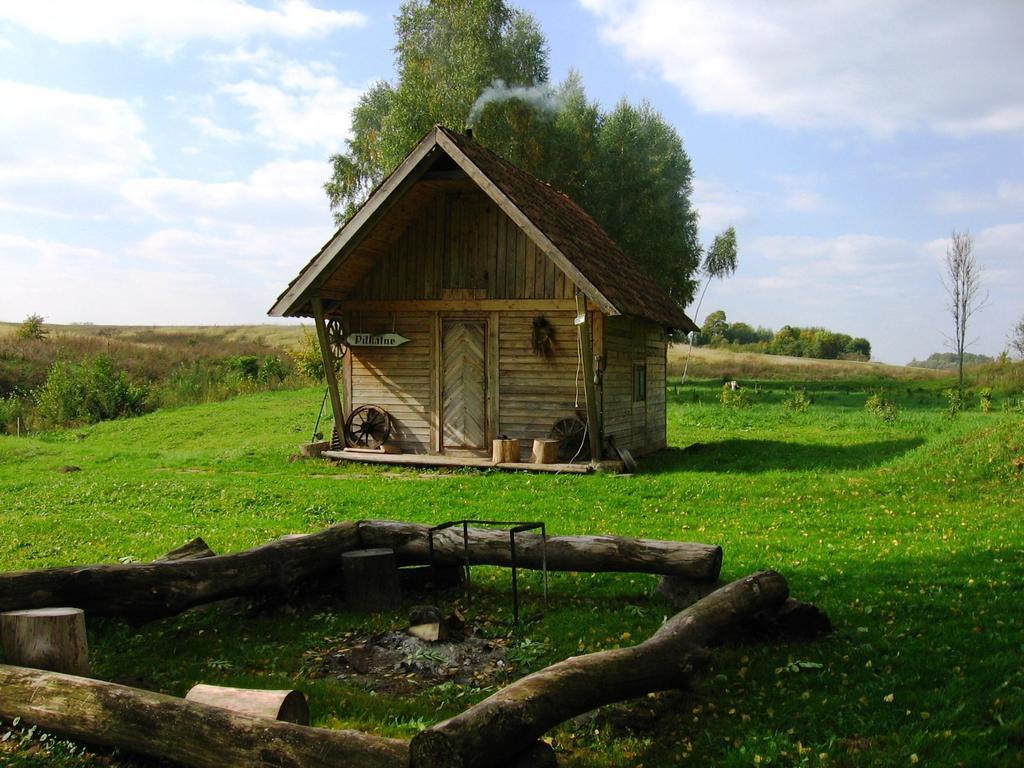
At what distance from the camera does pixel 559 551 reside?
27.1 ft

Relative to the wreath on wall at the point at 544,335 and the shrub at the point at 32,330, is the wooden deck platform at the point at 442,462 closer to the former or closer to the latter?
the wreath on wall at the point at 544,335

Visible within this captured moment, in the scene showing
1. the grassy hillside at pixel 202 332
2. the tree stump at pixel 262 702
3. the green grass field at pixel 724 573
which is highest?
the grassy hillside at pixel 202 332

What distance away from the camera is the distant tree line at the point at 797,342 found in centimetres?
7575

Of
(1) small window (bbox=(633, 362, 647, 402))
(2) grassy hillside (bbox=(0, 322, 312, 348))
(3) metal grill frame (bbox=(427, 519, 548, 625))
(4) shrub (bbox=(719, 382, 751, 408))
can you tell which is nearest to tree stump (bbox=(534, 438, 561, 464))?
(1) small window (bbox=(633, 362, 647, 402))

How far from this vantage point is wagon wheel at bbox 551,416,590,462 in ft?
60.0

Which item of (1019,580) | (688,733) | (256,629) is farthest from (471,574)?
(1019,580)

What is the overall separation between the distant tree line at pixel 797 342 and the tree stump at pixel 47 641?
69.0 metres

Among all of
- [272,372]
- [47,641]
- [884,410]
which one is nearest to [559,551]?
[47,641]

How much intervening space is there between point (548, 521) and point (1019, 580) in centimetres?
578

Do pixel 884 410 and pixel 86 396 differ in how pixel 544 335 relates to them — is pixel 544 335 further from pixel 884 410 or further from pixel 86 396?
pixel 86 396

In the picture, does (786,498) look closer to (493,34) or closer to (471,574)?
(471,574)

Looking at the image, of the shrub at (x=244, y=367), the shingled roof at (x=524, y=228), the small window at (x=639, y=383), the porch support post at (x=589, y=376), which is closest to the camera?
the shingled roof at (x=524, y=228)

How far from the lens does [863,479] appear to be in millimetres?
15508

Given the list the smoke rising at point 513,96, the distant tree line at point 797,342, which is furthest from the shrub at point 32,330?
the distant tree line at point 797,342
